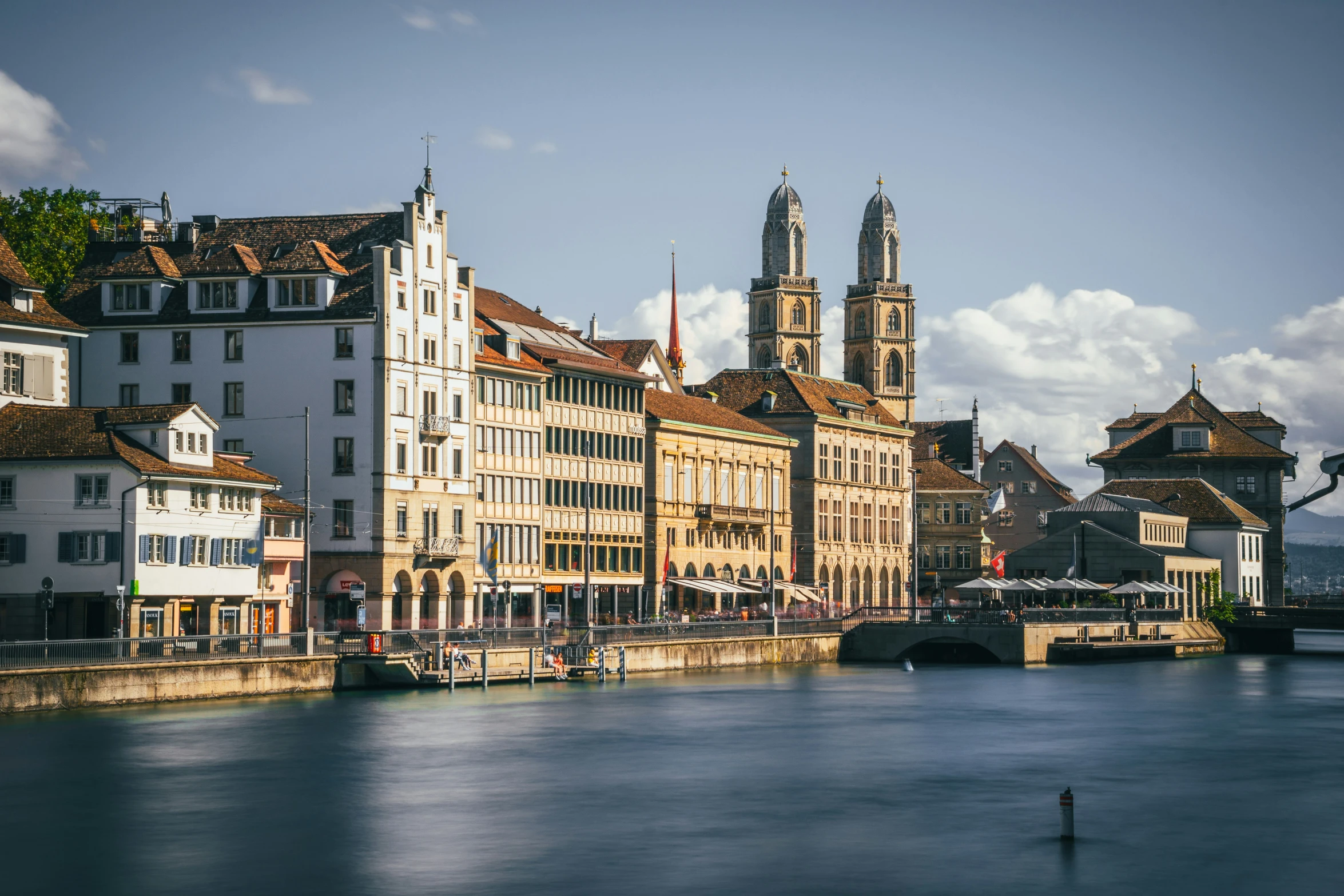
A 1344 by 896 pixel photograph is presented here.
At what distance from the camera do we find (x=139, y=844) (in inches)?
1943

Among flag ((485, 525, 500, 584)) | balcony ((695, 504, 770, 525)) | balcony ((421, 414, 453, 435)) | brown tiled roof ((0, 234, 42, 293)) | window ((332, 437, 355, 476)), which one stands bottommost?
flag ((485, 525, 500, 584))

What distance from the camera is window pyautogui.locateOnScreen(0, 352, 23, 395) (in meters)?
90.1

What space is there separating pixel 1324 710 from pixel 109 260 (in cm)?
6176

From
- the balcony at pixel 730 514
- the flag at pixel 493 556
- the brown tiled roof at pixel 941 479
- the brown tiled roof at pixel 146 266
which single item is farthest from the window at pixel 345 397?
the brown tiled roof at pixel 941 479

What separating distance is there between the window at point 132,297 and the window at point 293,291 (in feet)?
21.6

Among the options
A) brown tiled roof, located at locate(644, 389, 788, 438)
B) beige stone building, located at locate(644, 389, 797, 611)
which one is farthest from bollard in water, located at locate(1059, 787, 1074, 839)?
brown tiled roof, located at locate(644, 389, 788, 438)

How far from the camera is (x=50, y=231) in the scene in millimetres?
111438

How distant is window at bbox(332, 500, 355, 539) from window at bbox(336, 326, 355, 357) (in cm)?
712

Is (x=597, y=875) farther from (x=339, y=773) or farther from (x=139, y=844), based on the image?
(x=339, y=773)

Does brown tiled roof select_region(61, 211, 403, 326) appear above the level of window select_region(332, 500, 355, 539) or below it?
above

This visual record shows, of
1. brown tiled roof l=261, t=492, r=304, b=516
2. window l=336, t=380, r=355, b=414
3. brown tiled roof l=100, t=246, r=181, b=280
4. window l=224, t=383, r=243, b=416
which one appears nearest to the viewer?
brown tiled roof l=261, t=492, r=304, b=516

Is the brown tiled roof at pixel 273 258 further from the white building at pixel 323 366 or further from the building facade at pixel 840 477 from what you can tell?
the building facade at pixel 840 477

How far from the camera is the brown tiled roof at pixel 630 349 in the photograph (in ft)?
469

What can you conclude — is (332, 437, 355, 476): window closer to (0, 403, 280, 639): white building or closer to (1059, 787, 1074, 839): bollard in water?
(0, 403, 280, 639): white building
